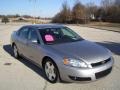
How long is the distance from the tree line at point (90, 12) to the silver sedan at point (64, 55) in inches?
2346

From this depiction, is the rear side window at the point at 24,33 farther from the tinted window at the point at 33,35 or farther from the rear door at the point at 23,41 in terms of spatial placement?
the tinted window at the point at 33,35

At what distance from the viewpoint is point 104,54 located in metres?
5.28

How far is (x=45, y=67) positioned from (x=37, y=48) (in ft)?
2.24

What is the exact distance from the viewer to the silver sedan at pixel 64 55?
15.9 feet

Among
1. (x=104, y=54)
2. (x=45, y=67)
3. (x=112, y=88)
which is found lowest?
(x=112, y=88)

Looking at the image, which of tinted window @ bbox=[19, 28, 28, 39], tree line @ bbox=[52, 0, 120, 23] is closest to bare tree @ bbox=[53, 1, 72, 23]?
tree line @ bbox=[52, 0, 120, 23]

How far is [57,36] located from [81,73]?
197 cm

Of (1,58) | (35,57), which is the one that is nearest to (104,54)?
(35,57)

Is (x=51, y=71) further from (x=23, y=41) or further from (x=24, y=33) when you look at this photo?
(x=24, y=33)

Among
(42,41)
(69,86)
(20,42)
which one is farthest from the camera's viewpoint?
(20,42)

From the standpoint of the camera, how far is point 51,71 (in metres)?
5.48

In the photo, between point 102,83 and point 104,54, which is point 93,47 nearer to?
point 104,54

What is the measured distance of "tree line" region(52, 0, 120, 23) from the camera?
68688 mm

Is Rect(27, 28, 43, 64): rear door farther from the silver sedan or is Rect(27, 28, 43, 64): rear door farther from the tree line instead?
the tree line
